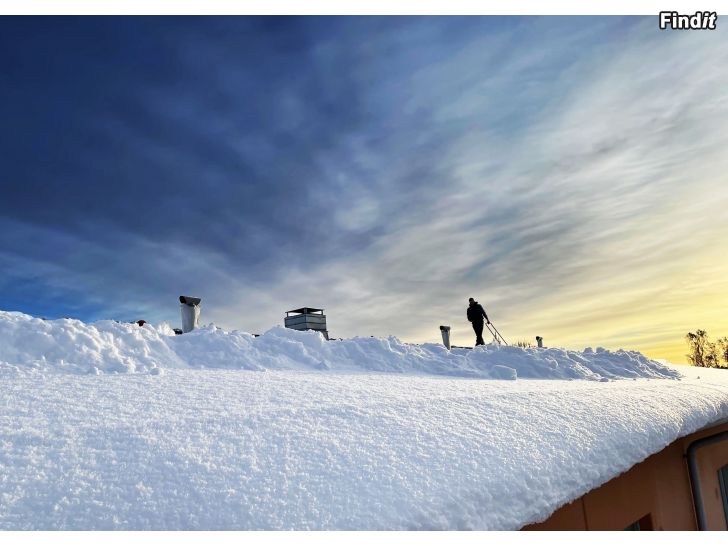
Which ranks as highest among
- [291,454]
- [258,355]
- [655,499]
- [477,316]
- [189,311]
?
[477,316]

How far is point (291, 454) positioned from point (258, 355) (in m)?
2.70

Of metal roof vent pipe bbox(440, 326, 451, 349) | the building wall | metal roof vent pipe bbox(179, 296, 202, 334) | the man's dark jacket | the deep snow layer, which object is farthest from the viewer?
metal roof vent pipe bbox(440, 326, 451, 349)

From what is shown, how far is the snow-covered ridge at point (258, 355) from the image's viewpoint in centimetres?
358

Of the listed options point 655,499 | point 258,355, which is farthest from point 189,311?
point 655,499

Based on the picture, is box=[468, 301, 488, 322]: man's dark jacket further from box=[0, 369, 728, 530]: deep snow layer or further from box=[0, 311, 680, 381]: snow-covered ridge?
box=[0, 369, 728, 530]: deep snow layer

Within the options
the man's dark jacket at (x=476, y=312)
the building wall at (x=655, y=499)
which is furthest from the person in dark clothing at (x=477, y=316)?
the building wall at (x=655, y=499)

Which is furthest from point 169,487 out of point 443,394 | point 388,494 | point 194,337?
point 194,337

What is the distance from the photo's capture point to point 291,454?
1.95m

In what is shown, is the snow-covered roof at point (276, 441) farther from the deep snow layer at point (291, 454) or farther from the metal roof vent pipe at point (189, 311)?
the metal roof vent pipe at point (189, 311)

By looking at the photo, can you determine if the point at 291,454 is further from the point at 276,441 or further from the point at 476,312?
the point at 476,312

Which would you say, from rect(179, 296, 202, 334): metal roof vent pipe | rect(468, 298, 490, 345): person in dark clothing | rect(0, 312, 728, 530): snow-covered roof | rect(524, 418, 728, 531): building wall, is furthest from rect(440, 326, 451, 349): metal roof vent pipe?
rect(0, 312, 728, 530): snow-covered roof

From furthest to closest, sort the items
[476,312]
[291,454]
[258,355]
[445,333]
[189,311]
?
[445,333] < [476,312] < [189,311] < [258,355] < [291,454]

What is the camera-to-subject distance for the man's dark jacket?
33.5 ft
